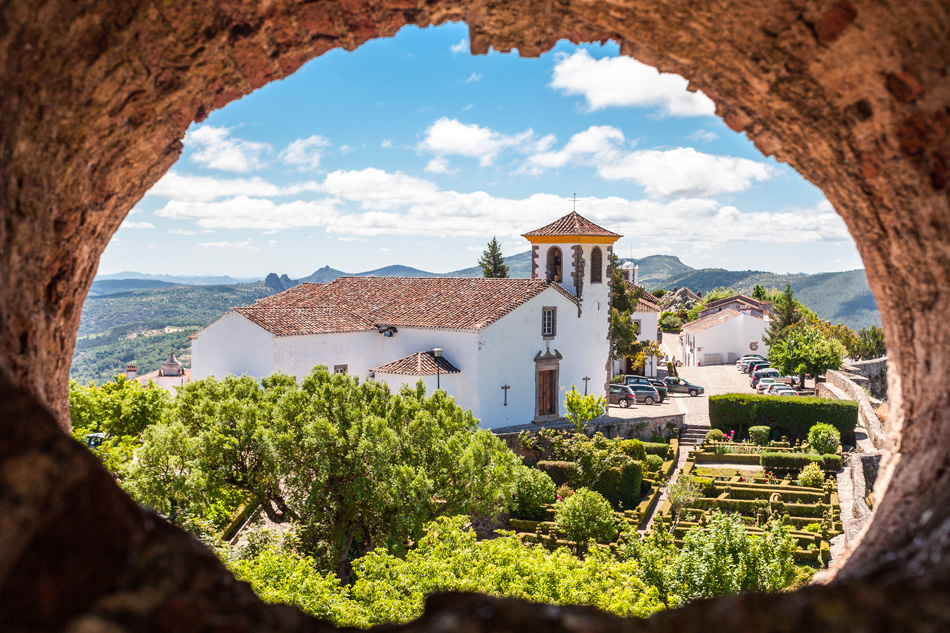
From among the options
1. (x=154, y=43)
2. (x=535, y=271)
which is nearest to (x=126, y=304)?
(x=535, y=271)

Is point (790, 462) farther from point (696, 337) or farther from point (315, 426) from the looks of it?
point (696, 337)

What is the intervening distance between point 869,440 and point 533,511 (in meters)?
15.1

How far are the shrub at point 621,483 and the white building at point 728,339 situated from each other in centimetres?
3730

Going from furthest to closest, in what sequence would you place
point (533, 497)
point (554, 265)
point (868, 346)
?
point (868, 346) < point (554, 265) < point (533, 497)

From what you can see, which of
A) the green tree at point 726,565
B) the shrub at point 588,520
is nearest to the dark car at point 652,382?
the shrub at point 588,520

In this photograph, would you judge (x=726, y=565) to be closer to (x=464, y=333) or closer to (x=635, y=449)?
(x=635, y=449)

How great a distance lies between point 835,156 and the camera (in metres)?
3.41

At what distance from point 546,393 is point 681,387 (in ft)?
49.2

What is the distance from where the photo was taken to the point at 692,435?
3023 centimetres

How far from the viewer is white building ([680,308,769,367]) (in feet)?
189

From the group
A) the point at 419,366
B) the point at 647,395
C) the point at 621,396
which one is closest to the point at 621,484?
the point at 419,366

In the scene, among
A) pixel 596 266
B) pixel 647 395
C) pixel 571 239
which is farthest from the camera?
pixel 647 395

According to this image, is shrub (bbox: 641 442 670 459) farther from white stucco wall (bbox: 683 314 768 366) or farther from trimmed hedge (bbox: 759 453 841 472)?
white stucco wall (bbox: 683 314 768 366)

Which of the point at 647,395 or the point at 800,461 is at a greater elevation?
the point at 647,395
